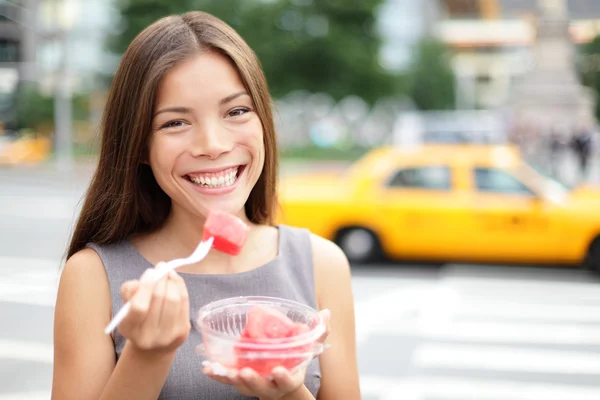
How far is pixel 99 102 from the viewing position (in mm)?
38312

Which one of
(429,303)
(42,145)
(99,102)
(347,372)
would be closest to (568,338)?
(429,303)

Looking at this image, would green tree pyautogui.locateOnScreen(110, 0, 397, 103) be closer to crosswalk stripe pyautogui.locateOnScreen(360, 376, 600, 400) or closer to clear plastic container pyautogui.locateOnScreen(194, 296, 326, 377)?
crosswalk stripe pyautogui.locateOnScreen(360, 376, 600, 400)

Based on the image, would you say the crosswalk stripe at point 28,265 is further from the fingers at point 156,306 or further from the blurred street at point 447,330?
the fingers at point 156,306

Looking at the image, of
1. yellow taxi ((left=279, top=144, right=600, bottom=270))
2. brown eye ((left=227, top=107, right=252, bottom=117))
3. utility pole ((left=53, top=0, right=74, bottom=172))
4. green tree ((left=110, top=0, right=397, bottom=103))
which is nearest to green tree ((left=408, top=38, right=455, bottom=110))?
green tree ((left=110, top=0, right=397, bottom=103))

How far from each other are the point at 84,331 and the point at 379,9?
27.9 m

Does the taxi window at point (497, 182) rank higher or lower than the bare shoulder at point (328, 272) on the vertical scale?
lower

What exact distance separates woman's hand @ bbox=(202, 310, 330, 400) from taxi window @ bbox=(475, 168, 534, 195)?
798cm

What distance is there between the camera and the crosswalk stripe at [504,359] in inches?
231

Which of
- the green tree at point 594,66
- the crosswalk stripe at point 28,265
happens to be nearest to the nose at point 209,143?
the crosswalk stripe at point 28,265

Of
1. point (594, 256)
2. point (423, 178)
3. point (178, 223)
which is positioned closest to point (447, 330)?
point (423, 178)

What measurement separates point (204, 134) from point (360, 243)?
7.93m

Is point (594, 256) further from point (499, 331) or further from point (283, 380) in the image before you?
point (283, 380)

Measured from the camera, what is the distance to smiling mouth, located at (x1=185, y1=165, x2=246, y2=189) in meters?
1.78

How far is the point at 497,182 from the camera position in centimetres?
914
